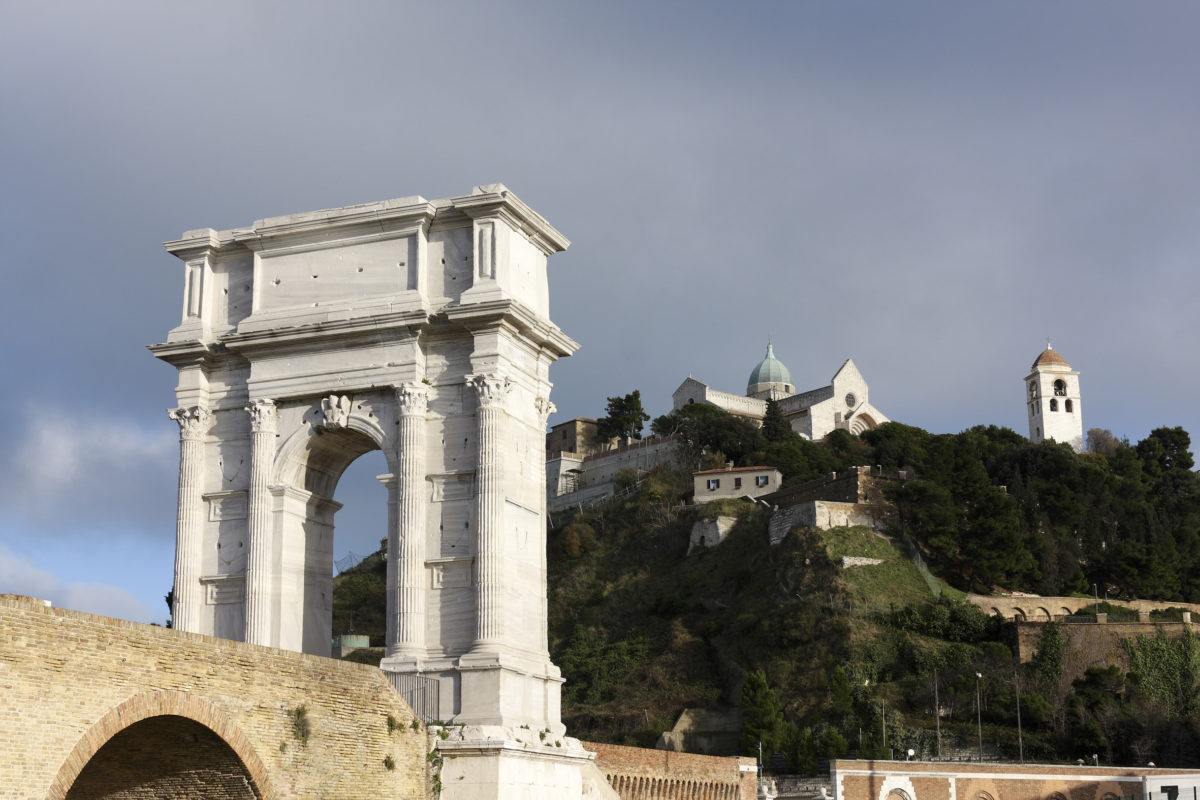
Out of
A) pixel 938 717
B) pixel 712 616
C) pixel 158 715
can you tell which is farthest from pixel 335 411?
pixel 712 616

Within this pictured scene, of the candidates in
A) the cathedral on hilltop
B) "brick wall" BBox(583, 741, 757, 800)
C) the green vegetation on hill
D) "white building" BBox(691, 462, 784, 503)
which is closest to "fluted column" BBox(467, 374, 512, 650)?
"brick wall" BBox(583, 741, 757, 800)

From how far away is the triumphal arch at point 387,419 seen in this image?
25641 millimetres

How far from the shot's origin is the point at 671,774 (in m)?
38.8

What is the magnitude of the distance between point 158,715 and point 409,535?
839 centimetres

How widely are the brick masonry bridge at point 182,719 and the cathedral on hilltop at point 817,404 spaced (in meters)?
88.2

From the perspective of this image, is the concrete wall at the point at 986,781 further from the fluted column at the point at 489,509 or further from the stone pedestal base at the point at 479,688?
the fluted column at the point at 489,509

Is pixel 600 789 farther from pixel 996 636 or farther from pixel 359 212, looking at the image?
pixel 996 636

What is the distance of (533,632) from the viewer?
26.1 m

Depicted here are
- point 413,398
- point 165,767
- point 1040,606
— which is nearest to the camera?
point 165,767

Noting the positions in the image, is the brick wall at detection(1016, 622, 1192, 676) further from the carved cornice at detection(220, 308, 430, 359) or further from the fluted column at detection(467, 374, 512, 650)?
the carved cornice at detection(220, 308, 430, 359)

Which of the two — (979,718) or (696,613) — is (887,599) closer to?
(696,613)

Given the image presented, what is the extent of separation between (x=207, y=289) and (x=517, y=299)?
6.07 metres

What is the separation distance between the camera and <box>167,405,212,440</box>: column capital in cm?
2784

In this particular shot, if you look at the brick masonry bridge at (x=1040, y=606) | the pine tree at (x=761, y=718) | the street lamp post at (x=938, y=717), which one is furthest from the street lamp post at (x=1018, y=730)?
the pine tree at (x=761, y=718)
